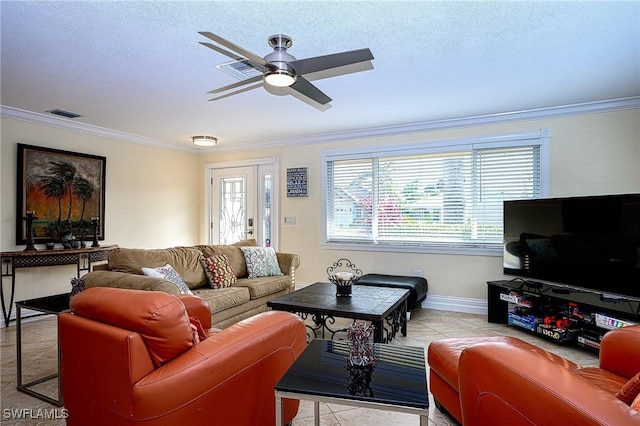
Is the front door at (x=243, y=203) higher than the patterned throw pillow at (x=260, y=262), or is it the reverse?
the front door at (x=243, y=203)

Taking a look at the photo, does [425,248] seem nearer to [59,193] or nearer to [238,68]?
[238,68]

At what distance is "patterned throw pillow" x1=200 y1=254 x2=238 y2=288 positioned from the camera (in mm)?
3857

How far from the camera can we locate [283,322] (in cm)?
188

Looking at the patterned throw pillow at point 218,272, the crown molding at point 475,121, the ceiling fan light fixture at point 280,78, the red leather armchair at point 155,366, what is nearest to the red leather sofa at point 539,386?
the red leather armchair at point 155,366

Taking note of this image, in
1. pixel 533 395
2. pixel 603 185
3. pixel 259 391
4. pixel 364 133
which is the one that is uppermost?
pixel 364 133

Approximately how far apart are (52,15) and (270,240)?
13.5 ft

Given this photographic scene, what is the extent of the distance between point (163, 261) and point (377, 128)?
3139 mm

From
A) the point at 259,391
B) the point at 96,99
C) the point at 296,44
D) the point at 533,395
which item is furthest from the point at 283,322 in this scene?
the point at 96,99

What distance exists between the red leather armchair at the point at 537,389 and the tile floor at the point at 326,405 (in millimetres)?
814

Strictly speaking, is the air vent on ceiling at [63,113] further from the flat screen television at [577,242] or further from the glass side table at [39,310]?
the flat screen television at [577,242]

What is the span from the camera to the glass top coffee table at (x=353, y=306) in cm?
284

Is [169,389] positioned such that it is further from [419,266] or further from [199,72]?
[419,266]

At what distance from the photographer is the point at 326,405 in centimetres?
235

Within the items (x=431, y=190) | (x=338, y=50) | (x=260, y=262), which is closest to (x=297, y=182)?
(x=260, y=262)
